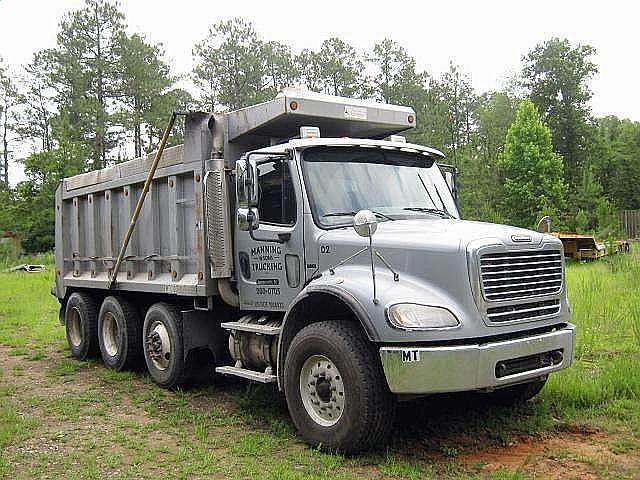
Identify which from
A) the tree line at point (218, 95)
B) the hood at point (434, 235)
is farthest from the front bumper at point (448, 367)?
the tree line at point (218, 95)

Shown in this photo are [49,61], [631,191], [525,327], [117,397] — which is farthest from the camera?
[631,191]

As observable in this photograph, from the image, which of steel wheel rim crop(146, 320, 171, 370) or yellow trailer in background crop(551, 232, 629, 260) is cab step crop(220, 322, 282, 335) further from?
yellow trailer in background crop(551, 232, 629, 260)

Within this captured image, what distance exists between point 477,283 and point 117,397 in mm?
4832

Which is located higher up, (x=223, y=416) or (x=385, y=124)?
(x=385, y=124)

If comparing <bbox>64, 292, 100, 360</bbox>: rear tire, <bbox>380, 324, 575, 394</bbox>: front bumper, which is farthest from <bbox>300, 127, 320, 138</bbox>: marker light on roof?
<bbox>64, 292, 100, 360</bbox>: rear tire

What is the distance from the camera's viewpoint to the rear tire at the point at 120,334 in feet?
31.0

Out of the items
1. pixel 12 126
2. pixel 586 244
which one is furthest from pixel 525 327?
pixel 12 126

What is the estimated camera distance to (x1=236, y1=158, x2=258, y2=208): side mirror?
6.42m

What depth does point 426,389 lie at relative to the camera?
5188mm

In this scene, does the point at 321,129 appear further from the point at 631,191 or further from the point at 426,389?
the point at 631,191

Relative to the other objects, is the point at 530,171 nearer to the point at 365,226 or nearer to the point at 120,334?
the point at 120,334

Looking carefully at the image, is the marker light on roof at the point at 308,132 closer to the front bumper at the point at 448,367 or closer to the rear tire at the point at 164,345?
the front bumper at the point at 448,367

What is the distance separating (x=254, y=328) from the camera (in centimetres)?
694

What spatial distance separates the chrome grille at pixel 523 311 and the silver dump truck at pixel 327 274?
0.02 meters
